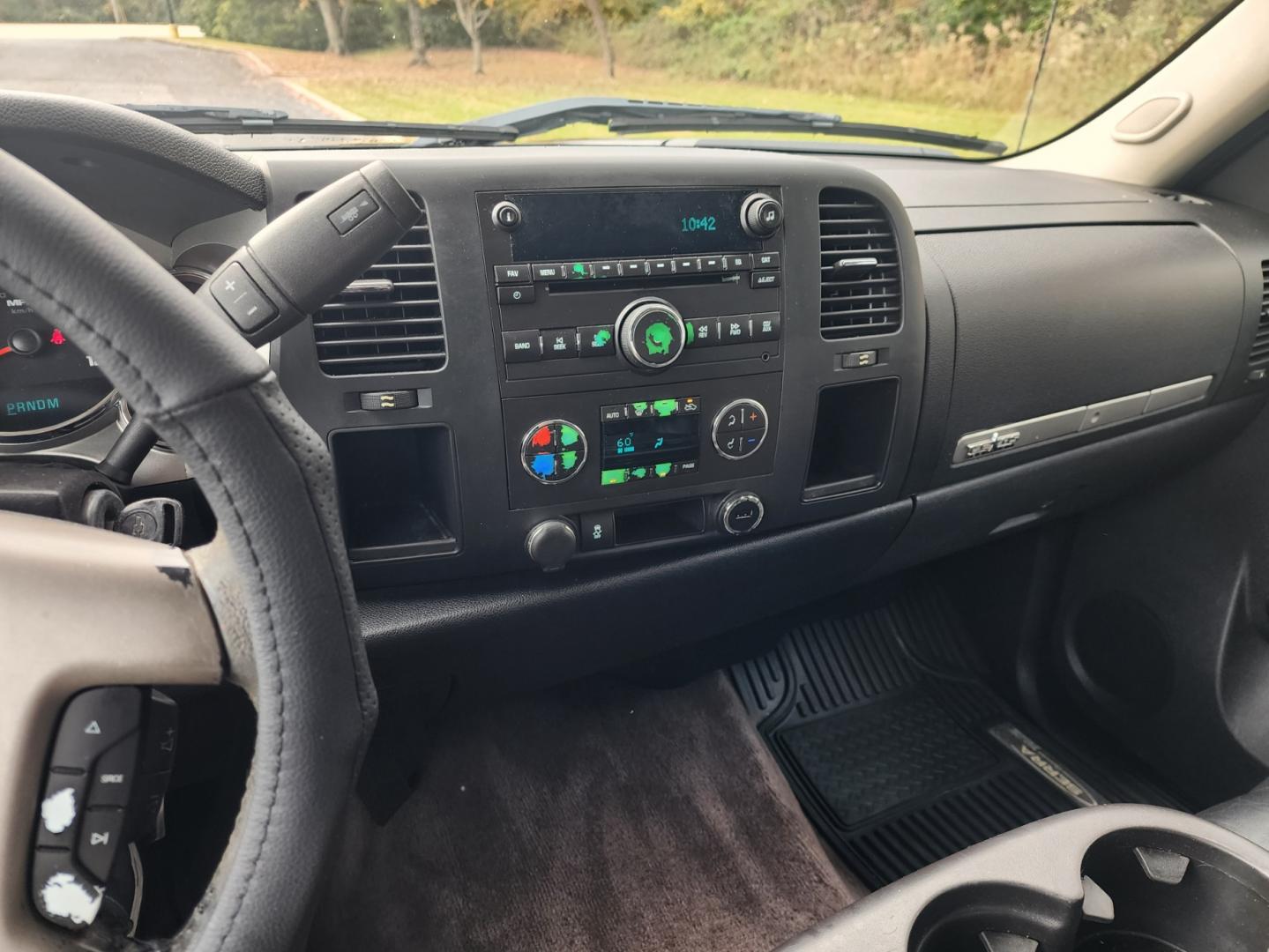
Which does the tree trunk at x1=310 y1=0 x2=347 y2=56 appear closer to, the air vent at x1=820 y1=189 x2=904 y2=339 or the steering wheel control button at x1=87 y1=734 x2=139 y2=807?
the air vent at x1=820 y1=189 x2=904 y2=339

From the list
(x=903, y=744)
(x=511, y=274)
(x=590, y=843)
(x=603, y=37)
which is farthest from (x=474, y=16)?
(x=903, y=744)

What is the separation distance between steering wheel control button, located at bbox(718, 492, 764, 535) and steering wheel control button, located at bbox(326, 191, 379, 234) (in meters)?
0.73

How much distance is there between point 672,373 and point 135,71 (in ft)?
2.78

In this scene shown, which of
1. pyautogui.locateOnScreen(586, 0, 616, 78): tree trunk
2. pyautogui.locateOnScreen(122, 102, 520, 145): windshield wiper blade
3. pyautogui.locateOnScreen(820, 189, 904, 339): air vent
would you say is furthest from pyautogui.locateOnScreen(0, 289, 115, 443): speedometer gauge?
pyautogui.locateOnScreen(586, 0, 616, 78): tree trunk

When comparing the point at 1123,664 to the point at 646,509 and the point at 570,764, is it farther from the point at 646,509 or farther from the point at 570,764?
the point at 646,509

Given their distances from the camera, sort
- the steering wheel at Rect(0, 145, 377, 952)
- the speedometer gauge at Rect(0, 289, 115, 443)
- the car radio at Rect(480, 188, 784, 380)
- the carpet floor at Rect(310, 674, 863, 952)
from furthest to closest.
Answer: the carpet floor at Rect(310, 674, 863, 952), the car radio at Rect(480, 188, 784, 380), the speedometer gauge at Rect(0, 289, 115, 443), the steering wheel at Rect(0, 145, 377, 952)

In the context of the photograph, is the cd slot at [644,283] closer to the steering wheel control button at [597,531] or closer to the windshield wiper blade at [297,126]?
the steering wheel control button at [597,531]

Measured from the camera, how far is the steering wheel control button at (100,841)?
635 mm

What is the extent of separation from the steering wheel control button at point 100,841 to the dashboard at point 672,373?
508mm

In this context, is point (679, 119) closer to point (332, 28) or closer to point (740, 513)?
point (332, 28)

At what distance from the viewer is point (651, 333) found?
118cm

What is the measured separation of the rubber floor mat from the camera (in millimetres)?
1861

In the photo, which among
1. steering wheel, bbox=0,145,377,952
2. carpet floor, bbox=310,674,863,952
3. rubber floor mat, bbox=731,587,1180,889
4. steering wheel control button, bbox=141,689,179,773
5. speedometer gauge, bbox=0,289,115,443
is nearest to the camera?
steering wheel, bbox=0,145,377,952

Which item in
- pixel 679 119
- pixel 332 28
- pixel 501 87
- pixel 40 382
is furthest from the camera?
pixel 679 119
